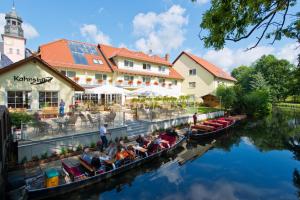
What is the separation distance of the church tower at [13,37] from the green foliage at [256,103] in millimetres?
51172

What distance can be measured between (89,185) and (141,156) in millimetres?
3656

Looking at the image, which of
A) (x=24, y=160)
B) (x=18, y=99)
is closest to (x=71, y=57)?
(x=18, y=99)

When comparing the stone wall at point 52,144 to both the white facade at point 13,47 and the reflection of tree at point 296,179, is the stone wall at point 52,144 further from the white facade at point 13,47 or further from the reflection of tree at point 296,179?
the white facade at point 13,47

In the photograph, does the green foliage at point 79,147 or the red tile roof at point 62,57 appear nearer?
the green foliage at point 79,147

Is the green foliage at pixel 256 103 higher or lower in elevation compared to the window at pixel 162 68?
lower

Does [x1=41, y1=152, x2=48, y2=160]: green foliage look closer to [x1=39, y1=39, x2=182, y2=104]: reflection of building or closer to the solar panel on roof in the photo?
[x1=39, y1=39, x2=182, y2=104]: reflection of building

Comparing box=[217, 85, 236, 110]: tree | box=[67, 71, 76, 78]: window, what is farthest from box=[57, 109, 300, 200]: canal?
box=[67, 71, 76, 78]: window

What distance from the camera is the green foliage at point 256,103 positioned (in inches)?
1303

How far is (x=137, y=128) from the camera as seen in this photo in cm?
1705

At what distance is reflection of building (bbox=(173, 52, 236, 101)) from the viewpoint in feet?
126

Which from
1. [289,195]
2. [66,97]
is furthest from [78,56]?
[289,195]

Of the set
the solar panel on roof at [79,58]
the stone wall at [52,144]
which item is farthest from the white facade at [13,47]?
the stone wall at [52,144]

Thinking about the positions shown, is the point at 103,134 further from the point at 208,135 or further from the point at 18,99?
the point at 208,135

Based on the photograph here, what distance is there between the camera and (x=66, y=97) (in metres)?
18.0
